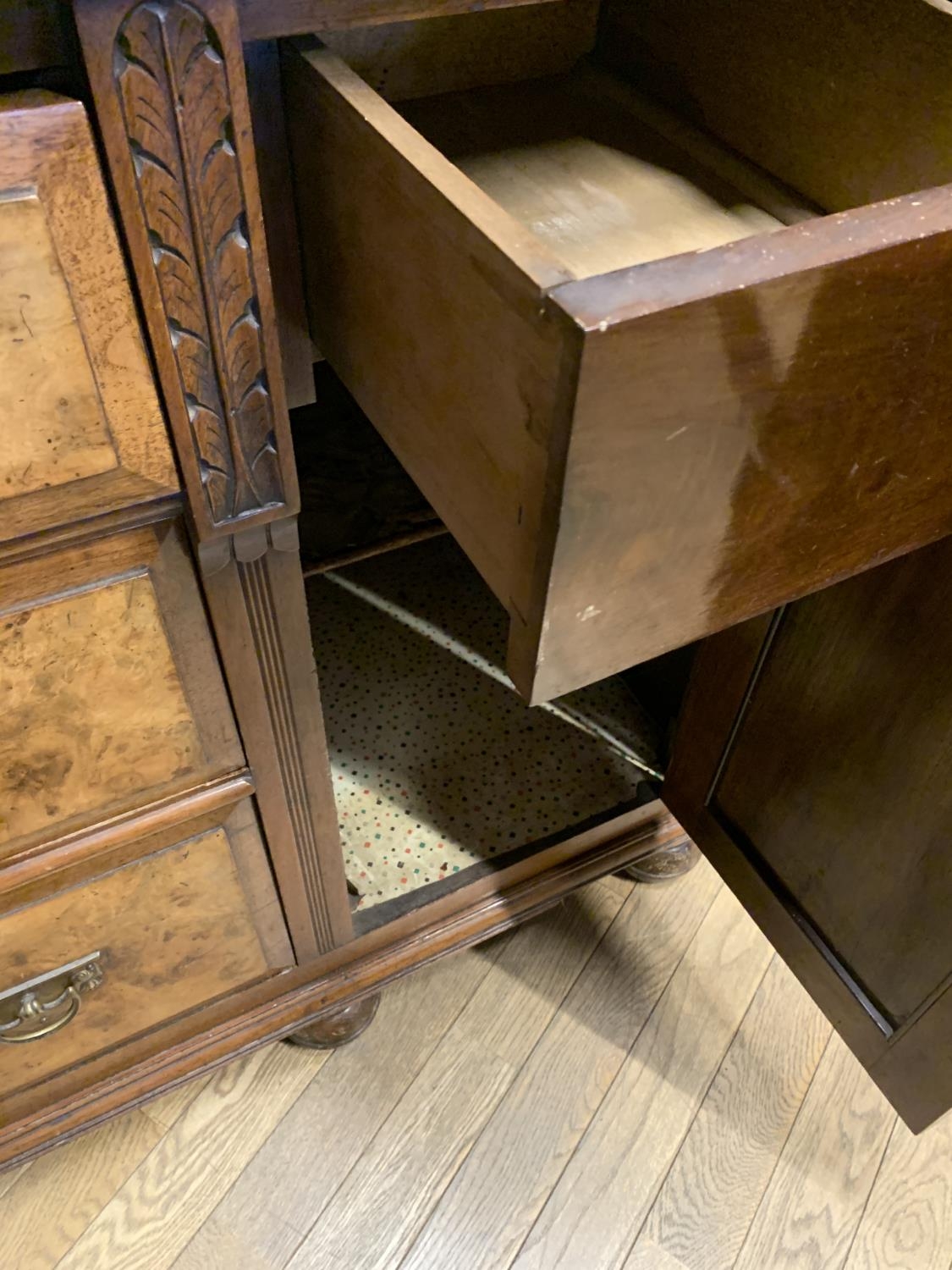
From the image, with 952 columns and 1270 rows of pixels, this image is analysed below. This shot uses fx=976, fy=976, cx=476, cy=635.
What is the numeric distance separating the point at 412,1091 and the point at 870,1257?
1.34 feet

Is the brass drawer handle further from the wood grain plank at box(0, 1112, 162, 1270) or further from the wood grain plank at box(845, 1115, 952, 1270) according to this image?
the wood grain plank at box(845, 1115, 952, 1270)

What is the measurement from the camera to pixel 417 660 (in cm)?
104

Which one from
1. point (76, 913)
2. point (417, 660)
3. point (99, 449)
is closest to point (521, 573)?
point (99, 449)

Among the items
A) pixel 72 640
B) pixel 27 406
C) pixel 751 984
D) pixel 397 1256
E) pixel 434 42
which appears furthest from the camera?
pixel 751 984

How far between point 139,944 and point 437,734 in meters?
0.39

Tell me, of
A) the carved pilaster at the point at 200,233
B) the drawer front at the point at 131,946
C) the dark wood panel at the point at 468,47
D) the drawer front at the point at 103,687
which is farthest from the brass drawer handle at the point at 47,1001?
the dark wood panel at the point at 468,47

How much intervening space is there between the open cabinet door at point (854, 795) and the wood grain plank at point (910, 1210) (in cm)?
21

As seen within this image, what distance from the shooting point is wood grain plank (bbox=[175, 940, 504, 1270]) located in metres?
0.82

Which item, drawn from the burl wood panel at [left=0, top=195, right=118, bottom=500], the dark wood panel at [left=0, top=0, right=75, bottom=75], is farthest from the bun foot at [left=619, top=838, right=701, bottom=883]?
the dark wood panel at [left=0, top=0, right=75, bottom=75]

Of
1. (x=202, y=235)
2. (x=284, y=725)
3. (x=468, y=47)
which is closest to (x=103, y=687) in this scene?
(x=284, y=725)

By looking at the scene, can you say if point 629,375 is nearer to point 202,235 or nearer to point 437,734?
point 202,235

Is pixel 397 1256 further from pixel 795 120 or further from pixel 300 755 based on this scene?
pixel 795 120

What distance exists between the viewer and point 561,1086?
90 cm

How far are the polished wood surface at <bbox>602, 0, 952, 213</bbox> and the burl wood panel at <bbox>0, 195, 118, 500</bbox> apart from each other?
43 cm
